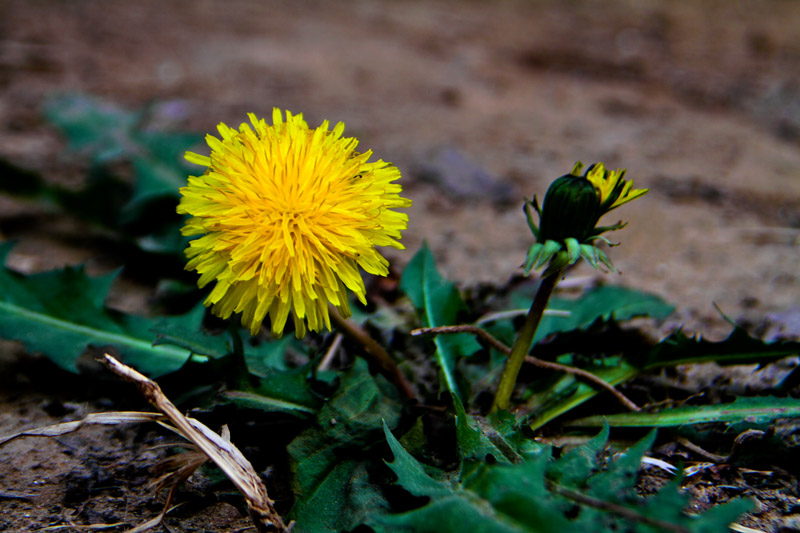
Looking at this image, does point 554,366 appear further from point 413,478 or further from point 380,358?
point 413,478

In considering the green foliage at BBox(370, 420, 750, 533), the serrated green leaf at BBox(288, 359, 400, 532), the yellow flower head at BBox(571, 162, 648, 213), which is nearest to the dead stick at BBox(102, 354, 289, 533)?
the serrated green leaf at BBox(288, 359, 400, 532)

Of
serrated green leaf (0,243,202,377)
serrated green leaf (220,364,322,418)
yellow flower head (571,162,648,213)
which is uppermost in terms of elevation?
yellow flower head (571,162,648,213)

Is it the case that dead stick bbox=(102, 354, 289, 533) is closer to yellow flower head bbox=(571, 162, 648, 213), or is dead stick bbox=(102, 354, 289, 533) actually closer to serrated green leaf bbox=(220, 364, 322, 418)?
serrated green leaf bbox=(220, 364, 322, 418)

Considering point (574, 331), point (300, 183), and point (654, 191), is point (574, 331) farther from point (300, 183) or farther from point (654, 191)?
point (654, 191)

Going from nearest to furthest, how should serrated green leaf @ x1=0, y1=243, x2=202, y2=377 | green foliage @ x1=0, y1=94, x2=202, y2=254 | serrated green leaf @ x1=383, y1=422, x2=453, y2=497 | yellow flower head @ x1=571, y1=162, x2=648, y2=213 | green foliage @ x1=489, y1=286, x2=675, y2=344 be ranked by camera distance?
1. serrated green leaf @ x1=383, y1=422, x2=453, y2=497
2. yellow flower head @ x1=571, y1=162, x2=648, y2=213
3. serrated green leaf @ x1=0, y1=243, x2=202, y2=377
4. green foliage @ x1=489, y1=286, x2=675, y2=344
5. green foliage @ x1=0, y1=94, x2=202, y2=254

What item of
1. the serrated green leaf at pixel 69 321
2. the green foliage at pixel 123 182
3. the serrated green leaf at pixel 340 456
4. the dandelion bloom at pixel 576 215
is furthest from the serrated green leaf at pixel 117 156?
the dandelion bloom at pixel 576 215

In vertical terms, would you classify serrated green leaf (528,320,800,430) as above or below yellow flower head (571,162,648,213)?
below

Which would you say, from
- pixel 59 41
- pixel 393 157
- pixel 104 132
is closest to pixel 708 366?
pixel 393 157
